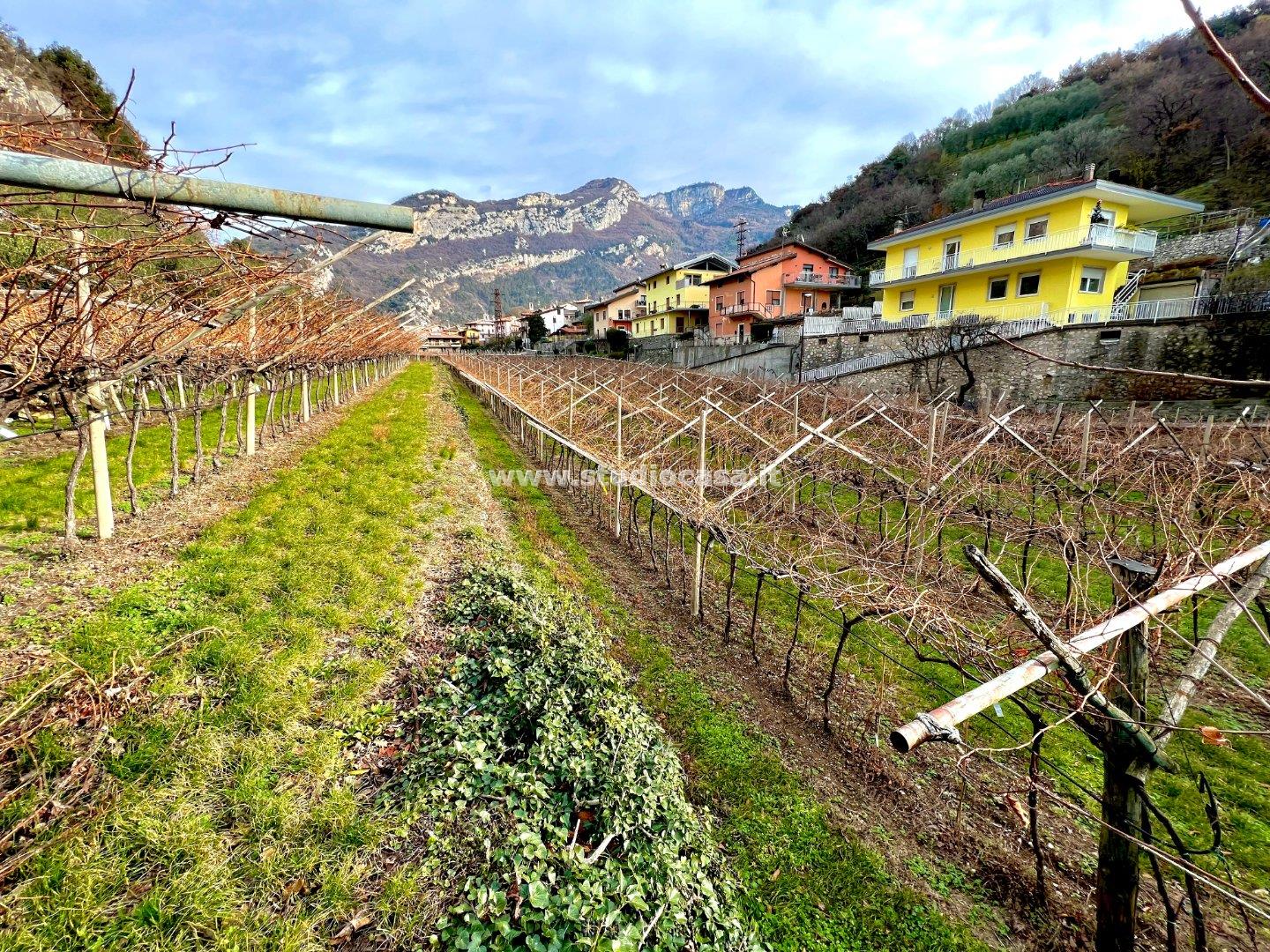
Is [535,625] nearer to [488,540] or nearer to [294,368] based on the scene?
[488,540]

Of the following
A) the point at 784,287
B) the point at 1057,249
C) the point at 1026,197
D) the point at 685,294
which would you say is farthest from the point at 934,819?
the point at 685,294

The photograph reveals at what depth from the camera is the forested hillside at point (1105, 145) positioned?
33406mm

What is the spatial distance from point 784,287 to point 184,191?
4347 centimetres

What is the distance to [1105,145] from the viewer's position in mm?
37656

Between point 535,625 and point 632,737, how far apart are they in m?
1.68

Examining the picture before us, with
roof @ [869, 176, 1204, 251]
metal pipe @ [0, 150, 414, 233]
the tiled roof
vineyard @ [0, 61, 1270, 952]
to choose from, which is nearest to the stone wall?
roof @ [869, 176, 1204, 251]

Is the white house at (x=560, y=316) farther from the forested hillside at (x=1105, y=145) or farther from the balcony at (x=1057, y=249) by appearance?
the balcony at (x=1057, y=249)

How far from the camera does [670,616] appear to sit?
7.84 metres

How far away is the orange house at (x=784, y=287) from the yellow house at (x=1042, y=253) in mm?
12433

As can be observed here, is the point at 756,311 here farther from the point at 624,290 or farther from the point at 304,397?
the point at 304,397

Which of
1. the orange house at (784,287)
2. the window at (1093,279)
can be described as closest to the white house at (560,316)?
the orange house at (784,287)

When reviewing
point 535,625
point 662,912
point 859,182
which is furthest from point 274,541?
point 859,182

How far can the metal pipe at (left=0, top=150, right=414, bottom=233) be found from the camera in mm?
1636

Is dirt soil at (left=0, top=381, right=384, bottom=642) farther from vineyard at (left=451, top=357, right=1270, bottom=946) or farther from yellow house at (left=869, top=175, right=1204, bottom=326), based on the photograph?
yellow house at (left=869, top=175, right=1204, bottom=326)
